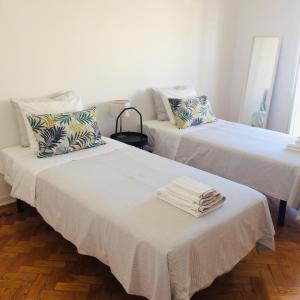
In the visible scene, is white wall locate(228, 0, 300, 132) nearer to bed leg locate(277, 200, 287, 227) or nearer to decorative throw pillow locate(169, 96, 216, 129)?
decorative throw pillow locate(169, 96, 216, 129)

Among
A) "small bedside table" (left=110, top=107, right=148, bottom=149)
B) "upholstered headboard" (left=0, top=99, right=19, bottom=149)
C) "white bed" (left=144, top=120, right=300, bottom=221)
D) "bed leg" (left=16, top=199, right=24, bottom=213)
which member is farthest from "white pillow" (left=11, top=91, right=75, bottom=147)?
"white bed" (left=144, top=120, right=300, bottom=221)

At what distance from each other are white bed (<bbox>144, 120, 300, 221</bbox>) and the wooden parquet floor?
408 millimetres

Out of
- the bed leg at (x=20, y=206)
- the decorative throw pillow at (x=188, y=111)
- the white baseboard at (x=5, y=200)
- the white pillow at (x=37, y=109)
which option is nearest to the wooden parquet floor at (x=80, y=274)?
the bed leg at (x=20, y=206)

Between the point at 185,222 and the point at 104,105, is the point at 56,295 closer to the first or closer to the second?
the point at 185,222

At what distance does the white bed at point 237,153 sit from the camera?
8.09 ft

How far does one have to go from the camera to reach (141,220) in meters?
1.56

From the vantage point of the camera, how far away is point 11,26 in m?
2.42

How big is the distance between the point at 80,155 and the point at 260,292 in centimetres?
151

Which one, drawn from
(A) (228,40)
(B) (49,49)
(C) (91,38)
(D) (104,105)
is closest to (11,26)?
(B) (49,49)

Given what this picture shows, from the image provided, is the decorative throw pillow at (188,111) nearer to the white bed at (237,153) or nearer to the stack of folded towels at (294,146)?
the white bed at (237,153)

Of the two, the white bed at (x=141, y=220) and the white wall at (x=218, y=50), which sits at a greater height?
the white wall at (x=218, y=50)

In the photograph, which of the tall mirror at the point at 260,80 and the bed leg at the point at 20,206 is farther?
the tall mirror at the point at 260,80

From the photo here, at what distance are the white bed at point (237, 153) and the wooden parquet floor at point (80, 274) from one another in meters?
0.41

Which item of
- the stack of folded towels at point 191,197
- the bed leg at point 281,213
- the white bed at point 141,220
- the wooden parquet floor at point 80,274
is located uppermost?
the stack of folded towels at point 191,197
